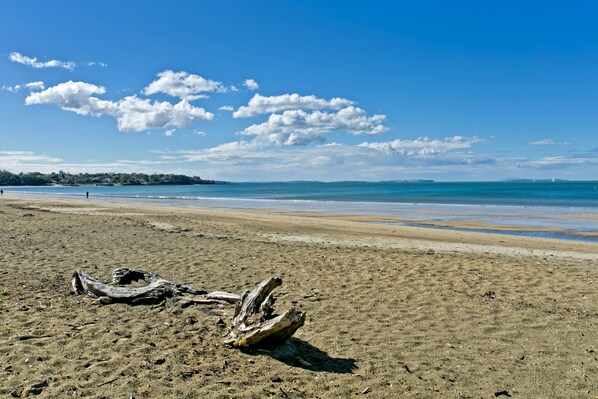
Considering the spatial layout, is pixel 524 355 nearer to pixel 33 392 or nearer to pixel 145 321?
Answer: pixel 145 321

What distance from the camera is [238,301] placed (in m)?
6.72

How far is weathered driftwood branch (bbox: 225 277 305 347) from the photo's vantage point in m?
5.63

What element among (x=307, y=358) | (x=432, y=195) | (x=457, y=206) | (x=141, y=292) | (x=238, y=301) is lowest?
(x=307, y=358)

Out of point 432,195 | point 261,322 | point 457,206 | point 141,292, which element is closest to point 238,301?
point 261,322

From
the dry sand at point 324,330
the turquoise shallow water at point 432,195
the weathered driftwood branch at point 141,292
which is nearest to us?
the dry sand at point 324,330

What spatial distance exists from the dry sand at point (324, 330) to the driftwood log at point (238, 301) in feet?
0.63

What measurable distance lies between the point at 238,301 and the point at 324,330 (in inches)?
52.7

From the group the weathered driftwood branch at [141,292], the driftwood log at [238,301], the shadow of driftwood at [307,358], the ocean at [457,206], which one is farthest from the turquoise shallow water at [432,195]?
the shadow of driftwood at [307,358]

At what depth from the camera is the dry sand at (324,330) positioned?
4949mm

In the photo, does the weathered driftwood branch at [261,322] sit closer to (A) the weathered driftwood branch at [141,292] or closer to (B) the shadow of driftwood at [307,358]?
(B) the shadow of driftwood at [307,358]

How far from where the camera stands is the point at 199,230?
65.7 ft

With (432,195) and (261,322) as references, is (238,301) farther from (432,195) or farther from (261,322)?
(432,195)

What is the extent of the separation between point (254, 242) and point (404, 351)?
35.0 feet

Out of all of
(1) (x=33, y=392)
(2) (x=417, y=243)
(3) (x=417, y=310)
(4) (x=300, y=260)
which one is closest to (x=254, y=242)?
(4) (x=300, y=260)
